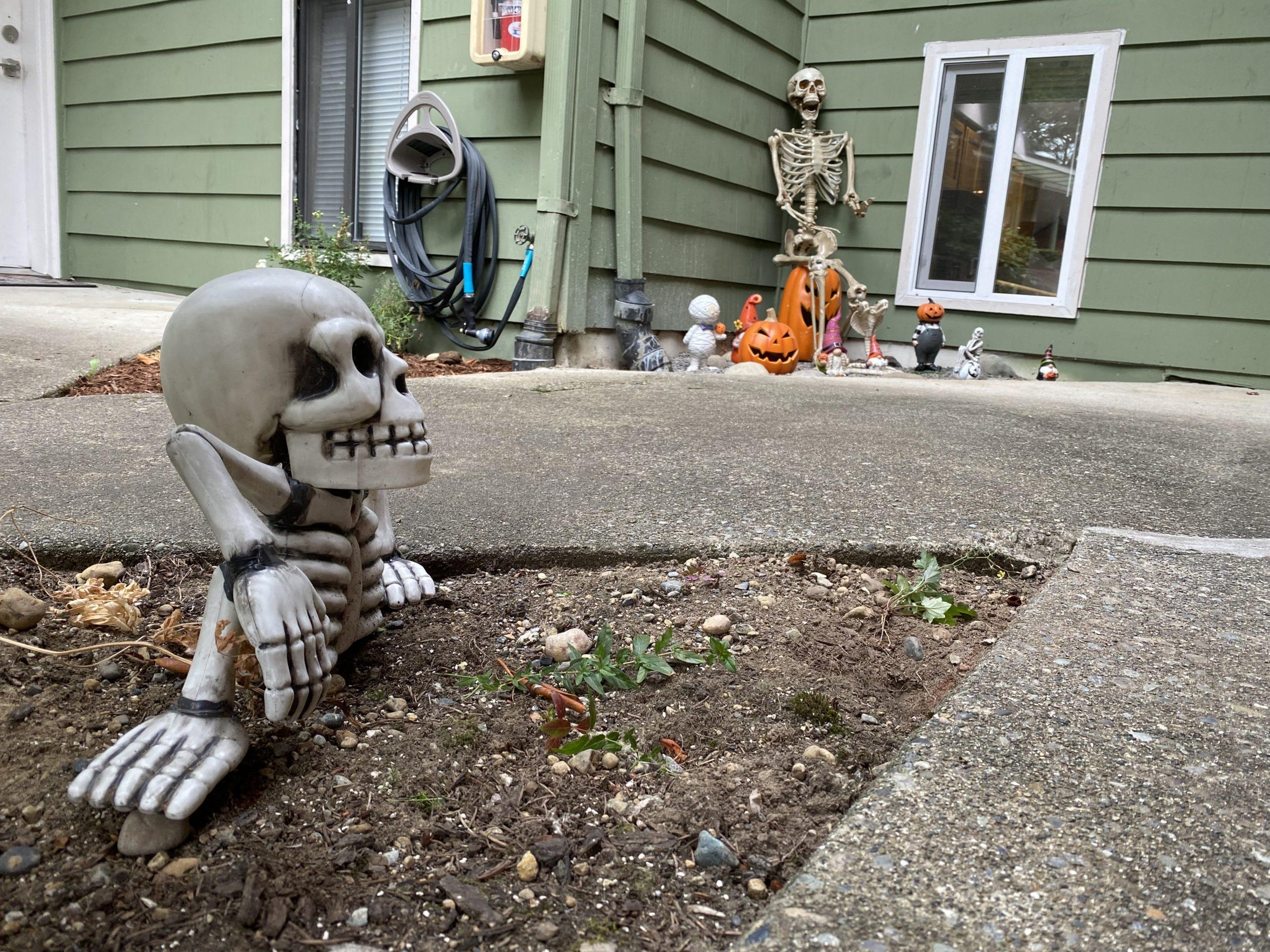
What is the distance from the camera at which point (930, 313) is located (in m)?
5.63

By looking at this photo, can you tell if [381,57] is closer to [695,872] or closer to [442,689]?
[442,689]

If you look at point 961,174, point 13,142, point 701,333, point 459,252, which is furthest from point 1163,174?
point 13,142

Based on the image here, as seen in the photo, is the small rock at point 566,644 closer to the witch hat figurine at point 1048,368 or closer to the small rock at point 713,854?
the small rock at point 713,854

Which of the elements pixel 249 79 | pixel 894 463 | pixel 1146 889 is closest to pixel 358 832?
pixel 1146 889

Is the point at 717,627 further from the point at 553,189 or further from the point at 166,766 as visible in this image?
the point at 553,189

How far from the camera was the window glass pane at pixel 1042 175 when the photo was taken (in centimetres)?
560

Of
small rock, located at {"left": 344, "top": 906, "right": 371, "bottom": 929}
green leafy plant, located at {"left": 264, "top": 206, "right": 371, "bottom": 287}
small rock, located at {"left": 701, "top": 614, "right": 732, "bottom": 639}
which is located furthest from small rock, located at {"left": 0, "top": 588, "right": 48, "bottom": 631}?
green leafy plant, located at {"left": 264, "top": 206, "right": 371, "bottom": 287}

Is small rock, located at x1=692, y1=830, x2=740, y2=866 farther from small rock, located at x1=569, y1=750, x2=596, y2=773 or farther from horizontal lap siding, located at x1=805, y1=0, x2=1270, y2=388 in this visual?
horizontal lap siding, located at x1=805, y1=0, x2=1270, y2=388

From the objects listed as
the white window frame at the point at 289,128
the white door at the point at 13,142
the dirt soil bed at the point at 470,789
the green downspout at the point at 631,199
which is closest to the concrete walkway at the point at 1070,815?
the dirt soil bed at the point at 470,789

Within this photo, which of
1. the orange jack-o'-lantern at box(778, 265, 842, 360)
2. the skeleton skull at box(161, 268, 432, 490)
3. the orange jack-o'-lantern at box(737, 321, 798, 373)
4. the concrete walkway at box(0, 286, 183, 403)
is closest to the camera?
the skeleton skull at box(161, 268, 432, 490)

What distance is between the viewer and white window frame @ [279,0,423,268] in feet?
17.8

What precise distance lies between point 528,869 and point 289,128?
5606 millimetres

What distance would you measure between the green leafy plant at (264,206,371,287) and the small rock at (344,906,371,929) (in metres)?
4.36

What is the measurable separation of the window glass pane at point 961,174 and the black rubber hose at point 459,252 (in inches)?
115
